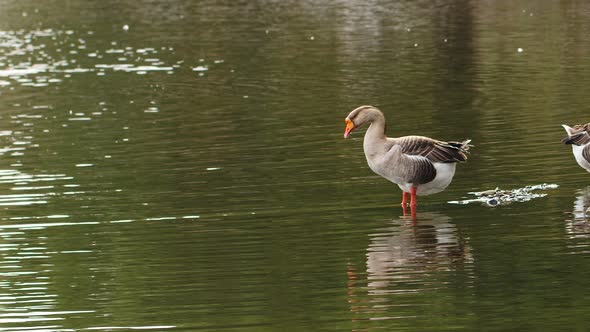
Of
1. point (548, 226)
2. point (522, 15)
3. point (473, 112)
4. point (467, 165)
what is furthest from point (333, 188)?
point (522, 15)

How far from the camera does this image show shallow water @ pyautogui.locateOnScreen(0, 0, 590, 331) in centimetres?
1403

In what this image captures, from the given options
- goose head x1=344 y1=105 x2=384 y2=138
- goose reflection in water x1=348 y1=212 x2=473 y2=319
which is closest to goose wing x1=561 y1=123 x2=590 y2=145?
goose reflection in water x1=348 y1=212 x2=473 y2=319

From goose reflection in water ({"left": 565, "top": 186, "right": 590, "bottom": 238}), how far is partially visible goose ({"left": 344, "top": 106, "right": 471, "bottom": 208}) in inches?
73.4

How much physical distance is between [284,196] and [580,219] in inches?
207

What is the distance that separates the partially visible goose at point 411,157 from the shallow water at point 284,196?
0.56 metres

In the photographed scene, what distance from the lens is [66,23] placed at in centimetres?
7206

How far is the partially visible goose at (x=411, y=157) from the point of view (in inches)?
722

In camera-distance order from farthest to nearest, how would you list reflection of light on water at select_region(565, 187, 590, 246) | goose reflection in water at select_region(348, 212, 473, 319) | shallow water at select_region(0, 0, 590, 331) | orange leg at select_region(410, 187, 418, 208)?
orange leg at select_region(410, 187, 418, 208) < reflection of light on water at select_region(565, 187, 590, 246) < goose reflection in water at select_region(348, 212, 473, 319) < shallow water at select_region(0, 0, 590, 331)

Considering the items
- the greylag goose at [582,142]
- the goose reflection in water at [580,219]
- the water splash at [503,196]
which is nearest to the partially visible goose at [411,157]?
the water splash at [503,196]

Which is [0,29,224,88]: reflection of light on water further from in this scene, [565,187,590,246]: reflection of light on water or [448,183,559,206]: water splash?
[565,187,590,246]: reflection of light on water

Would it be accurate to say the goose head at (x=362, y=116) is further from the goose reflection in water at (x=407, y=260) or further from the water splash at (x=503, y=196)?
the water splash at (x=503, y=196)

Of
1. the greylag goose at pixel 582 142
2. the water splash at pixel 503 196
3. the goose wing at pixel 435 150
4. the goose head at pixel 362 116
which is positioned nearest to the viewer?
the goose wing at pixel 435 150

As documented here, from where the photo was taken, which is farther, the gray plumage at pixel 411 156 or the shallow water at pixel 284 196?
the gray plumage at pixel 411 156

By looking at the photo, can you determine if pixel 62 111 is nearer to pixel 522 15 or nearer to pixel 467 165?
pixel 467 165
